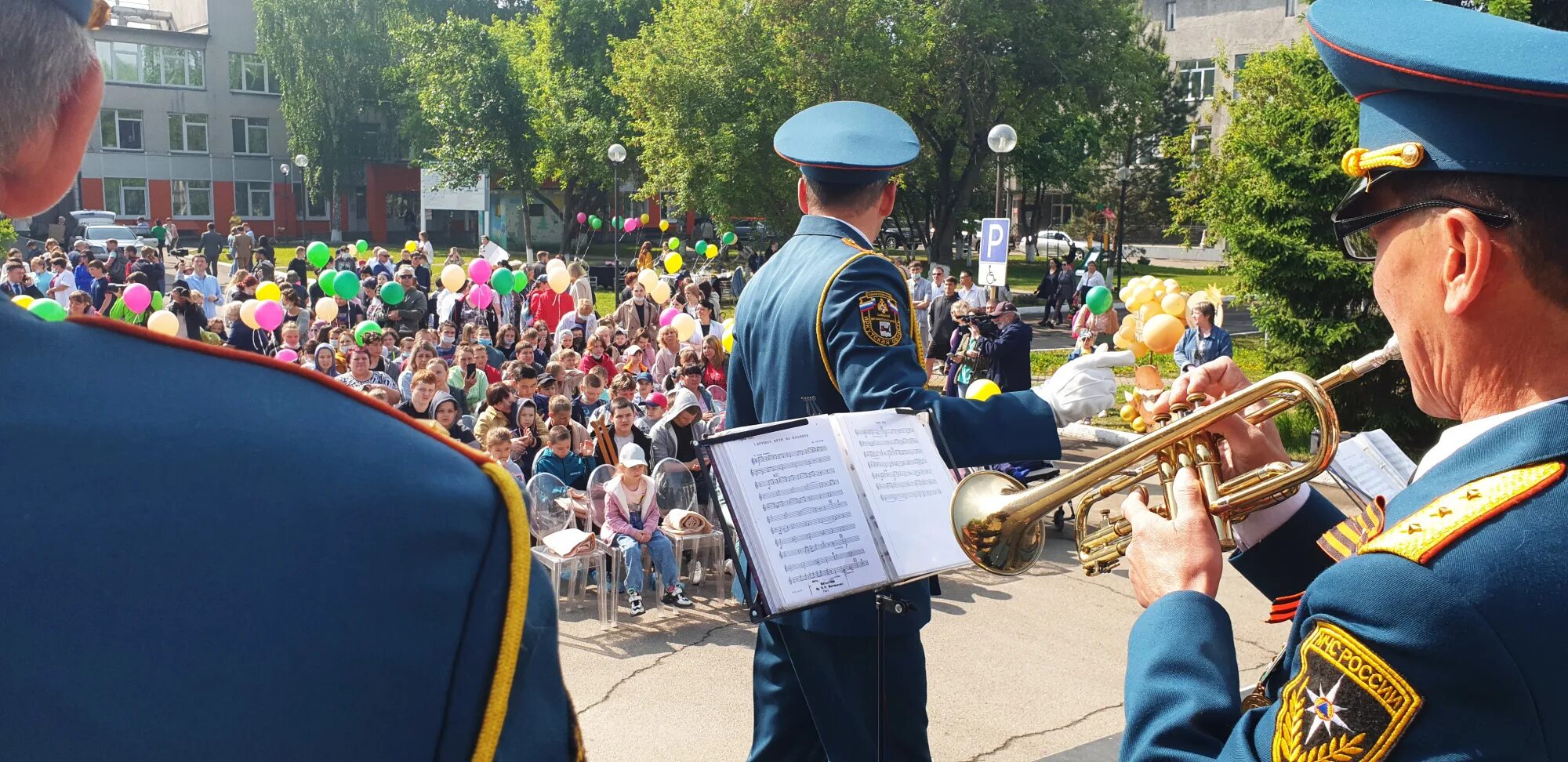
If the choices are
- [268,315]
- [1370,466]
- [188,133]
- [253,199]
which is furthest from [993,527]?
[253,199]

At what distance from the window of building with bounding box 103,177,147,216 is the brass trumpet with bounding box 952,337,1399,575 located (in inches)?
2178

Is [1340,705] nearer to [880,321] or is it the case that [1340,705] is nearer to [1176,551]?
[1176,551]

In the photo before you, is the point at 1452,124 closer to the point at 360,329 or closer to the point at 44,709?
the point at 44,709

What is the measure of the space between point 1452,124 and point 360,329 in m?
12.2

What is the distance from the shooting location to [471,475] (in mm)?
921

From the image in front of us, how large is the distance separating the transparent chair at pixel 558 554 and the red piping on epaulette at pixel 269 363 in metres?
6.68

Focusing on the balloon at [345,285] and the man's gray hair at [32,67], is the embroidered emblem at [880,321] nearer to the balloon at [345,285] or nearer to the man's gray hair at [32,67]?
the man's gray hair at [32,67]

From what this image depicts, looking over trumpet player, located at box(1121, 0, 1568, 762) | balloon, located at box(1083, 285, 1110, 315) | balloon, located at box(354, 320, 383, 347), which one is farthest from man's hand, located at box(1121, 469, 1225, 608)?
balloon, located at box(1083, 285, 1110, 315)

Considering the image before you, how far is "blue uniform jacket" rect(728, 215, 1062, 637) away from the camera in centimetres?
300

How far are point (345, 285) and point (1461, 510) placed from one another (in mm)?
17400

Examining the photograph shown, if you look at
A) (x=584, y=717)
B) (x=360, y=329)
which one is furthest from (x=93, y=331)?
(x=360, y=329)

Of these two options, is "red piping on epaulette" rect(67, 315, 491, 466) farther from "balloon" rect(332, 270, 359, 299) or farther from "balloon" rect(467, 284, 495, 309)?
"balloon" rect(332, 270, 359, 299)

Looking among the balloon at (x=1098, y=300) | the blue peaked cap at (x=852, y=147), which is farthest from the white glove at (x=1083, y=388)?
the balloon at (x=1098, y=300)

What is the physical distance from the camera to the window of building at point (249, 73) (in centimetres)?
5284
